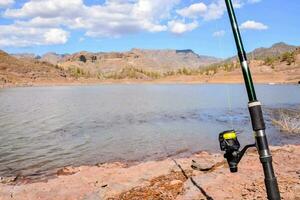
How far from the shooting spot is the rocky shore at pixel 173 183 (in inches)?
370

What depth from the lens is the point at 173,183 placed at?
11500mm

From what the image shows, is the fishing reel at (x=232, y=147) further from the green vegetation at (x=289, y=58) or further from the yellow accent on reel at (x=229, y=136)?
the green vegetation at (x=289, y=58)

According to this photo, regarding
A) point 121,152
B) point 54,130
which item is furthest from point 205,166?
point 54,130

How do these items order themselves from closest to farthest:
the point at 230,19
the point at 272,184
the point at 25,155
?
the point at 272,184, the point at 230,19, the point at 25,155

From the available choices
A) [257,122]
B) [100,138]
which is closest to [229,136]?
[257,122]

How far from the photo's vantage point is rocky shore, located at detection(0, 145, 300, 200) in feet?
30.8

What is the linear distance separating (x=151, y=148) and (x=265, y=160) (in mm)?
19796

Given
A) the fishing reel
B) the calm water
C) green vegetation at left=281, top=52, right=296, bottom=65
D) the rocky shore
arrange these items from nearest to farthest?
the fishing reel < the rocky shore < the calm water < green vegetation at left=281, top=52, right=296, bottom=65

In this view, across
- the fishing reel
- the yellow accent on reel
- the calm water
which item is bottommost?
the calm water

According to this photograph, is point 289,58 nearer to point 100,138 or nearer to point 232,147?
point 100,138

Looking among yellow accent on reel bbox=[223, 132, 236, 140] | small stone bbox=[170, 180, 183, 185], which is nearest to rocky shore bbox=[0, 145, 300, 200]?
small stone bbox=[170, 180, 183, 185]

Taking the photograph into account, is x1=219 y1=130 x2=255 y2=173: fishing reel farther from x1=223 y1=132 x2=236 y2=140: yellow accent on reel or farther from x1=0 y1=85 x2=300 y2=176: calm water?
x1=0 y1=85 x2=300 y2=176: calm water

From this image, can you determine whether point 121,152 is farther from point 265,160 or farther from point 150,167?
point 265,160

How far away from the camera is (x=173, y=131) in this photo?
1238 inches
